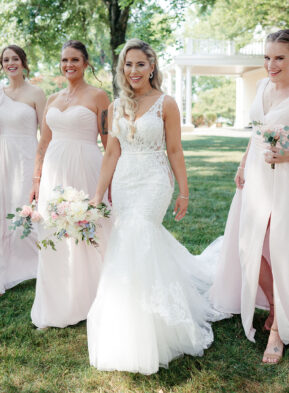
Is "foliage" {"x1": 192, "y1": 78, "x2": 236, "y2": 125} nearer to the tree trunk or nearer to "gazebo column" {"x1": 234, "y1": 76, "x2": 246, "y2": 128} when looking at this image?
"gazebo column" {"x1": 234, "y1": 76, "x2": 246, "y2": 128}

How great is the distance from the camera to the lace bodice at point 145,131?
3496 mm

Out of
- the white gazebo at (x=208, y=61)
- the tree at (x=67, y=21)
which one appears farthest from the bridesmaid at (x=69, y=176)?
the white gazebo at (x=208, y=61)

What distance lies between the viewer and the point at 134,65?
3510 mm

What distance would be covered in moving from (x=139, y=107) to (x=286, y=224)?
152 cm

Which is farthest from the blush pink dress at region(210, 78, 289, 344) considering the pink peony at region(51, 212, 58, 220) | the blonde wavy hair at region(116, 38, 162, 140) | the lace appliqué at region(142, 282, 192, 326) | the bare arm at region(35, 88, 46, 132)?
the bare arm at region(35, 88, 46, 132)

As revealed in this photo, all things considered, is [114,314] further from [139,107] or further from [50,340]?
[139,107]

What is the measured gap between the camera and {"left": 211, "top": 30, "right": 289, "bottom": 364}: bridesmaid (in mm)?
3469

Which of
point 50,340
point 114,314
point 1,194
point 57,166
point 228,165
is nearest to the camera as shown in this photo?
point 114,314

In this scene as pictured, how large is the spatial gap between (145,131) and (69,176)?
1069mm

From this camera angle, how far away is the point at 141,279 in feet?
10.8

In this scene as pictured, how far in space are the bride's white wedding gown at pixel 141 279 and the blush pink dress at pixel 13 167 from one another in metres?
2.10

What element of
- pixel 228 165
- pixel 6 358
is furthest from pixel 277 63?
pixel 228 165

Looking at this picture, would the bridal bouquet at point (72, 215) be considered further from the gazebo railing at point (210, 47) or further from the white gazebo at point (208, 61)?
the gazebo railing at point (210, 47)

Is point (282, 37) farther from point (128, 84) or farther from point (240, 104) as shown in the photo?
point (240, 104)
